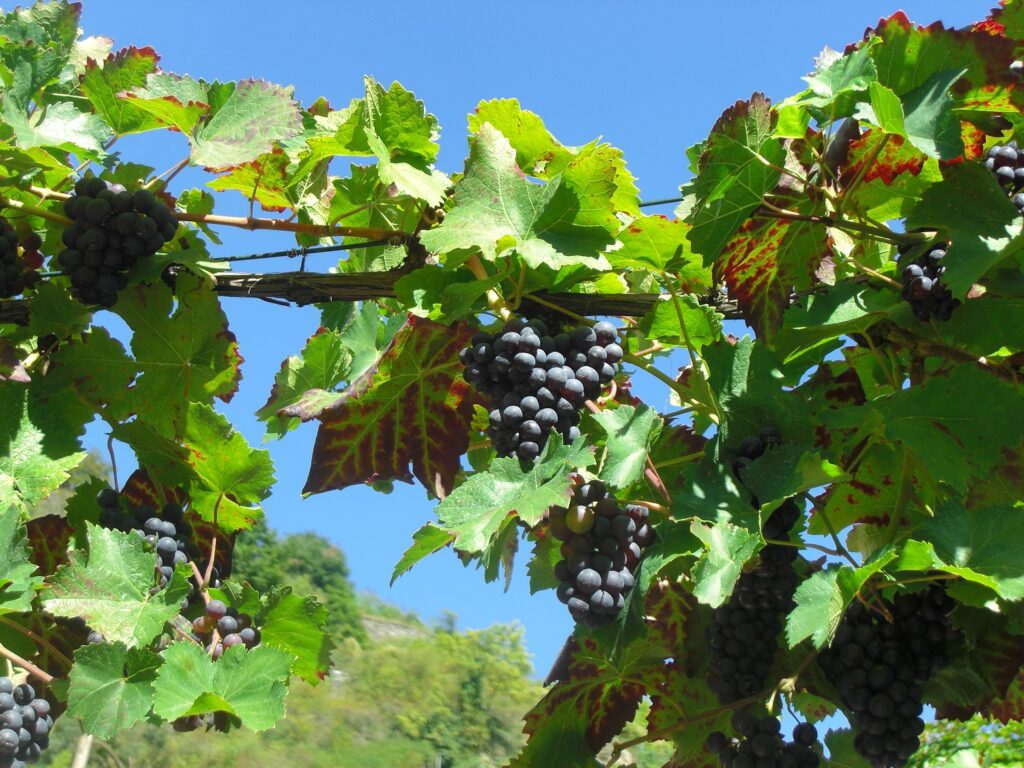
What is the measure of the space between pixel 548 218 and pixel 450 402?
0.45 metres

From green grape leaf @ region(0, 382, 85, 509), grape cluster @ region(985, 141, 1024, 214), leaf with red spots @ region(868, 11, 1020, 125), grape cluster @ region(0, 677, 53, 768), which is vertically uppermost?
leaf with red spots @ region(868, 11, 1020, 125)

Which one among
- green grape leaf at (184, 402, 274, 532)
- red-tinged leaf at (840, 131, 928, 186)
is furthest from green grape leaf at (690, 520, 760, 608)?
green grape leaf at (184, 402, 274, 532)

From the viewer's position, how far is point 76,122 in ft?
6.58

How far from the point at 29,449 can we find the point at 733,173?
1.33 meters

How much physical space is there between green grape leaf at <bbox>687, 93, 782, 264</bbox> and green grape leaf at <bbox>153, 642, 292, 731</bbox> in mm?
984

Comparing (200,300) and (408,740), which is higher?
(408,740)

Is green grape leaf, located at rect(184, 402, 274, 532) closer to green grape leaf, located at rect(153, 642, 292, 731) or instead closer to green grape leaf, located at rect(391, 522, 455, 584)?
green grape leaf, located at rect(153, 642, 292, 731)

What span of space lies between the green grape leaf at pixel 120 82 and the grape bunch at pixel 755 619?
1.37m

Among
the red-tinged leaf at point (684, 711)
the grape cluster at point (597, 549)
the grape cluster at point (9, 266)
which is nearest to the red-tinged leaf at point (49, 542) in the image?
the grape cluster at point (9, 266)

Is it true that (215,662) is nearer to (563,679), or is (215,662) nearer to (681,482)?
(563,679)

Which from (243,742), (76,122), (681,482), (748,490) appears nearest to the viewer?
(748,490)

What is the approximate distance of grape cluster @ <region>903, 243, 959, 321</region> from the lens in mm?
1685

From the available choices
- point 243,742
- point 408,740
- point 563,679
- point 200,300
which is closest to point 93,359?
point 200,300

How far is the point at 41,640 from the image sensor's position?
1.82 meters
